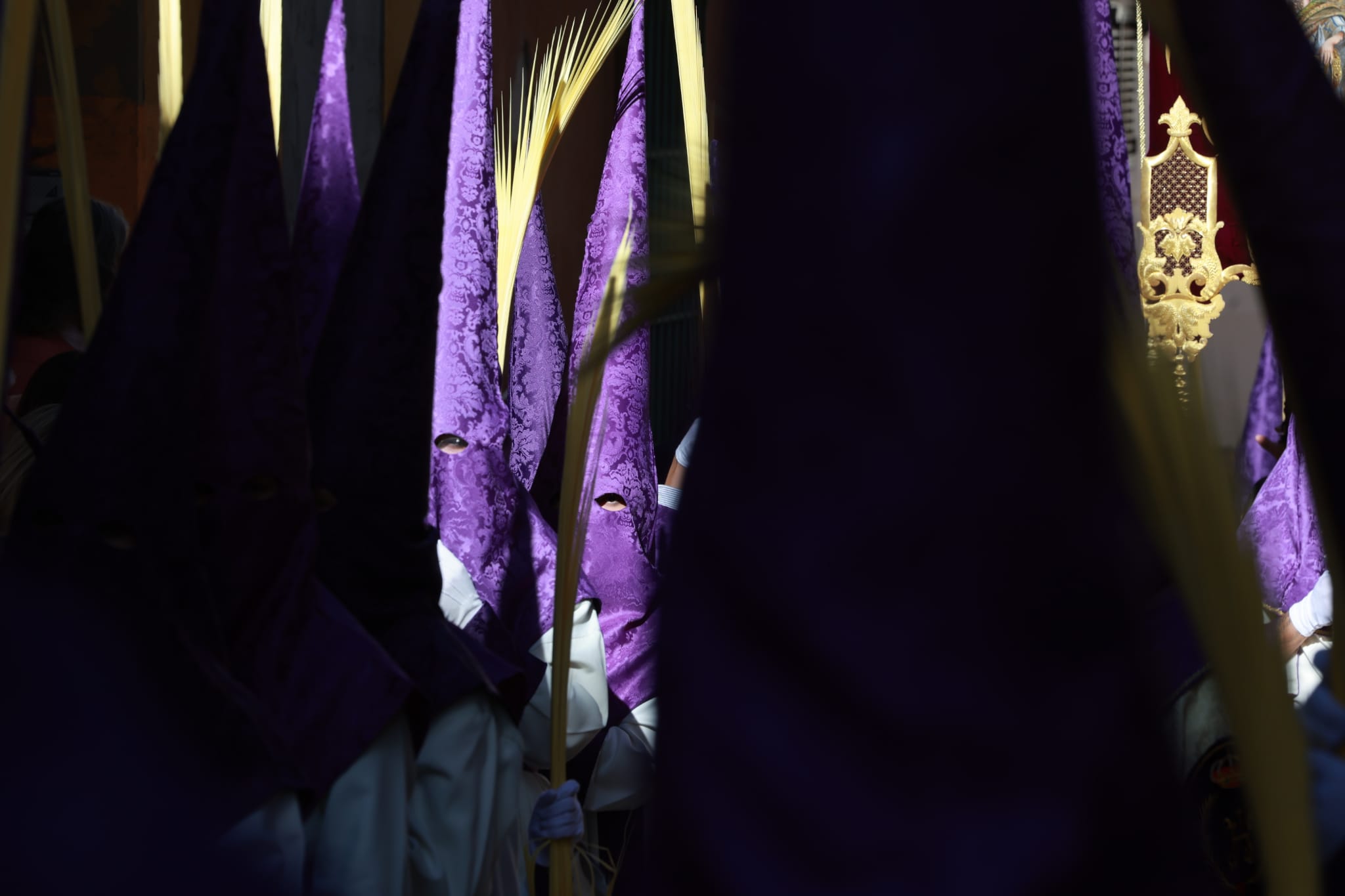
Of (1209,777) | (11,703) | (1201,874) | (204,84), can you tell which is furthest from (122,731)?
(1209,777)

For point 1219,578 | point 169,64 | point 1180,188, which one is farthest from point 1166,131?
point 1219,578

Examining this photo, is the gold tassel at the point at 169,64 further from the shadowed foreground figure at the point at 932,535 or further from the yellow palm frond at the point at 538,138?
the shadowed foreground figure at the point at 932,535

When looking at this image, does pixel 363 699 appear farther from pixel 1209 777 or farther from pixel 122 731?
pixel 1209 777

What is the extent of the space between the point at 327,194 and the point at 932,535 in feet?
4.72

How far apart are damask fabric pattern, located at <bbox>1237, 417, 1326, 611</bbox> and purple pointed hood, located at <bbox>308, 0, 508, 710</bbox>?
152cm

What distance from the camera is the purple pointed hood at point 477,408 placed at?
2.08 m

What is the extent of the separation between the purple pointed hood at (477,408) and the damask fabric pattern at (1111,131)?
0.98m

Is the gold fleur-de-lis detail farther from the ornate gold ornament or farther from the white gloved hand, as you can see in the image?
the white gloved hand

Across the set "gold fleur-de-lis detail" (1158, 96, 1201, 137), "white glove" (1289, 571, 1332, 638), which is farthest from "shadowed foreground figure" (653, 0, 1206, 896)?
"gold fleur-de-lis detail" (1158, 96, 1201, 137)

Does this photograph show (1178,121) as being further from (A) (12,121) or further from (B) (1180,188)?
(A) (12,121)

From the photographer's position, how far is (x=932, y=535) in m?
0.64

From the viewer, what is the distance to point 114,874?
2.27 ft

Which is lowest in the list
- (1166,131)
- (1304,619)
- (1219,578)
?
(1304,619)

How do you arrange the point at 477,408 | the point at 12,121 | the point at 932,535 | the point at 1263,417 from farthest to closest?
1. the point at 1263,417
2. the point at 477,408
3. the point at 12,121
4. the point at 932,535
